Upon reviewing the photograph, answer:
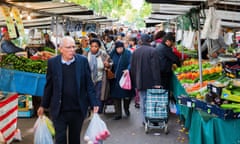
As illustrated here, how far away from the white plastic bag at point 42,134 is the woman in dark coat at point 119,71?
144 inches

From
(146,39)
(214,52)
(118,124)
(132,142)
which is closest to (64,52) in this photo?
(132,142)

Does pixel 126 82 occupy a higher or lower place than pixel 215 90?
lower

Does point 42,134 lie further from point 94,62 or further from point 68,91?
point 94,62

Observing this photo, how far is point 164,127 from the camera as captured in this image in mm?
7141

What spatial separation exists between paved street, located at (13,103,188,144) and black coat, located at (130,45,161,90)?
3.26ft

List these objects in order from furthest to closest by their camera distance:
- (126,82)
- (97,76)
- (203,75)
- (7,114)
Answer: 1. (126,82)
2. (97,76)
3. (203,75)
4. (7,114)

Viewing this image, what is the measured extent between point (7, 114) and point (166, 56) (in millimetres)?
4074

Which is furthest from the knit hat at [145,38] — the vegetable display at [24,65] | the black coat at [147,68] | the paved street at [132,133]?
the vegetable display at [24,65]

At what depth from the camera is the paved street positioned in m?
6.49

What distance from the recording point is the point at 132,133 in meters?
7.04

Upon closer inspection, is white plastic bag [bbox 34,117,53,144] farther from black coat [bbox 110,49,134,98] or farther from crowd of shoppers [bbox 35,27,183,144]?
black coat [bbox 110,49,134,98]

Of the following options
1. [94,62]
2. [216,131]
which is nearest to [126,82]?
[94,62]

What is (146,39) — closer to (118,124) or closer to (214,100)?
(118,124)

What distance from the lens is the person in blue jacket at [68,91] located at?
4430 mm
